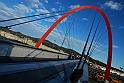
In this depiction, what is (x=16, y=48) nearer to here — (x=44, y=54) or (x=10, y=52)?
(x=10, y=52)

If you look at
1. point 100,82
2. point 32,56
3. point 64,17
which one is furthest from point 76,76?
point 64,17

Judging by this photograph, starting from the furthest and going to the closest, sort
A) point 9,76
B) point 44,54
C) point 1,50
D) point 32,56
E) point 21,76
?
1. point 44,54
2. point 32,56
3. point 1,50
4. point 21,76
5. point 9,76

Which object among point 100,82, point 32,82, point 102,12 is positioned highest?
point 102,12

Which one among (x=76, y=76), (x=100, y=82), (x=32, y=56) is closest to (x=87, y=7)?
(x=100, y=82)

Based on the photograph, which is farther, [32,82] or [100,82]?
[100,82]

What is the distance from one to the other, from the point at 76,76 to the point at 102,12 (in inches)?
1687

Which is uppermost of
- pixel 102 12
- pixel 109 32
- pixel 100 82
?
pixel 102 12

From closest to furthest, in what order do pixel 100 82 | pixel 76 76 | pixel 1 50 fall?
pixel 76 76, pixel 1 50, pixel 100 82

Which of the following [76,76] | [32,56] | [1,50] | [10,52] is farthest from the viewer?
[32,56]

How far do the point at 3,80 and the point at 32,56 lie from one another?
427 inches

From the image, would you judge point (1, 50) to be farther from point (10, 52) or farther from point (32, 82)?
point (32, 82)

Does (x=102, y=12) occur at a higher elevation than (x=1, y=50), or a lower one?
higher

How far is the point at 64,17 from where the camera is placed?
149 feet

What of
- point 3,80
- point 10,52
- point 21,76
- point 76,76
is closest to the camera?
point 3,80
